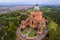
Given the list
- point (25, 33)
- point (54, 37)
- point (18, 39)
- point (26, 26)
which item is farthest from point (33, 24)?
point (54, 37)

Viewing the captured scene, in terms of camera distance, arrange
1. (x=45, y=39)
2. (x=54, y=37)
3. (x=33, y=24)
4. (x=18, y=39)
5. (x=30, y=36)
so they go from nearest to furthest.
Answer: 1. (x=54, y=37)
2. (x=45, y=39)
3. (x=18, y=39)
4. (x=30, y=36)
5. (x=33, y=24)

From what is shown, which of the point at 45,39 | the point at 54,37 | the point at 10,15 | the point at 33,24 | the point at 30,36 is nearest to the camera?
the point at 54,37

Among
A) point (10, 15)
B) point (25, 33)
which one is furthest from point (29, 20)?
point (10, 15)

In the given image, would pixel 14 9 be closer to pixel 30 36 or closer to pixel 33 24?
pixel 33 24

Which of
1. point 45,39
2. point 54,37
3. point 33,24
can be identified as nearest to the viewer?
point 54,37

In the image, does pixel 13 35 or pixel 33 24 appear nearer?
pixel 13 35

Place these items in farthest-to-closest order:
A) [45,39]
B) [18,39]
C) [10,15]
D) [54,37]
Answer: [10,15] → [18,39] → [45,39] → [54,37]

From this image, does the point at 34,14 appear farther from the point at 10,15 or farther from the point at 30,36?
the point at 10,15

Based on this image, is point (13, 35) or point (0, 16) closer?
point (13, 35)

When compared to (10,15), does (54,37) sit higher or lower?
higher
